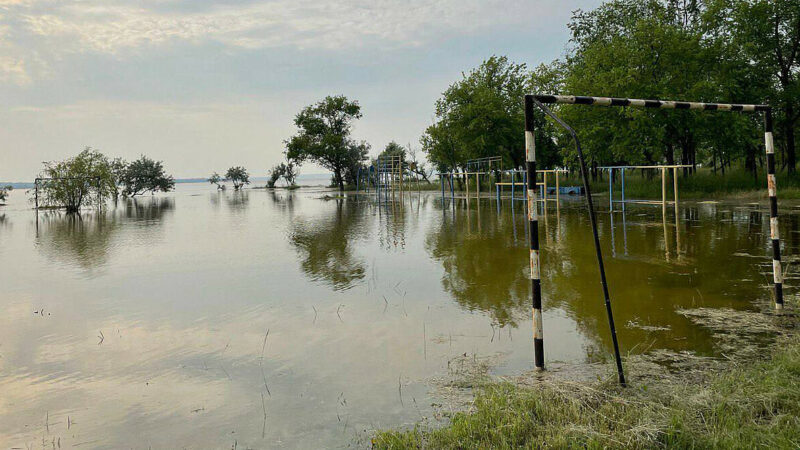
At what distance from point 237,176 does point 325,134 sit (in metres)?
20.9

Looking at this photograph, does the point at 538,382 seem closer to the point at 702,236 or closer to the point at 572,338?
the point at 572,338

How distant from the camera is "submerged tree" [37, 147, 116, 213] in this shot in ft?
98.9

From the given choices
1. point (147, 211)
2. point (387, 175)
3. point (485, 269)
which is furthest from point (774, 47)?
point (147, 211)

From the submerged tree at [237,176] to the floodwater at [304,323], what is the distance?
198ft

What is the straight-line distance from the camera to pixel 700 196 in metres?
25.1

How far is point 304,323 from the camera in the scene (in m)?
6.56

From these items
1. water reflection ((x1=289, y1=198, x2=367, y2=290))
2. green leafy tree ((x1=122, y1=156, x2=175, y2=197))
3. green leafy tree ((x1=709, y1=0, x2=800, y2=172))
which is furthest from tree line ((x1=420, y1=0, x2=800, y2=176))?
green leafy tree ((x1=122, y1=156, x2=175, y2=197))

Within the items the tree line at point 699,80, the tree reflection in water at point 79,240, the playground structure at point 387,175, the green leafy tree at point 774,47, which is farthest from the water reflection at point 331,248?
the green leafy tree at point 774,47

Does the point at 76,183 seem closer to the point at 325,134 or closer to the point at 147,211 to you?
the point at 147,211

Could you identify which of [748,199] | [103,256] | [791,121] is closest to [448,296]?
[103,256]

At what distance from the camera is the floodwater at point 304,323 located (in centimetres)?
408

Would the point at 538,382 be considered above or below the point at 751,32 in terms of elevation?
below

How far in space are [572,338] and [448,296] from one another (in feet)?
7.84

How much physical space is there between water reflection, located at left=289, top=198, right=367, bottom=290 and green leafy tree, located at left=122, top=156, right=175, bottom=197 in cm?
4399
